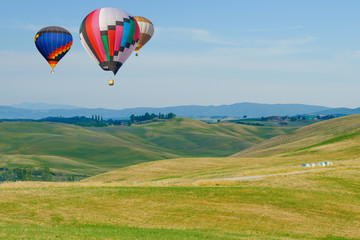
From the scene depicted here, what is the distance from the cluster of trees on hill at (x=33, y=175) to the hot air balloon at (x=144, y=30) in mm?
58200

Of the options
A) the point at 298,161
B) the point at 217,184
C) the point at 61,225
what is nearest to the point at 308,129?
the point at 298,161

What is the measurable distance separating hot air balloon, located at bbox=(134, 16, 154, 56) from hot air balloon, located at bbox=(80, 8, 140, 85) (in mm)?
23378

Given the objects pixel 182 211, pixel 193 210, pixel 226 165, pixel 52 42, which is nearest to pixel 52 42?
pixel 52 42

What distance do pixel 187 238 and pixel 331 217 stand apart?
14.9 m

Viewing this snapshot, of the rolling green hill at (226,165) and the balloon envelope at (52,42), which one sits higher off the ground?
the balloon envelope at (52,42)

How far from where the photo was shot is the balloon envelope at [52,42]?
286 feet

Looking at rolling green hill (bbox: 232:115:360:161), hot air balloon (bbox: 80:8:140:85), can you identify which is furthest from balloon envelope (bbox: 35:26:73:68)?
rolling green hill (bbox: 232:115:360:161)

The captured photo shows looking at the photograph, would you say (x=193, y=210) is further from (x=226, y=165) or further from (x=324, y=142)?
(x=324, y=142)

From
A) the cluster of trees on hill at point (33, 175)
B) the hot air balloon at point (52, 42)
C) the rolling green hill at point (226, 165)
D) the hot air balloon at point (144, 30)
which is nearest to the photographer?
the rolling green hill at point (226, 165)

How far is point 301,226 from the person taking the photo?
1405 inches

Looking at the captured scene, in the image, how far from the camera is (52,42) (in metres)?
87.2

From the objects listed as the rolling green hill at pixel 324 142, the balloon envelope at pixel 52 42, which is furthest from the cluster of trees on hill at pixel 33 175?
the rolling green hill at pixel 324 142

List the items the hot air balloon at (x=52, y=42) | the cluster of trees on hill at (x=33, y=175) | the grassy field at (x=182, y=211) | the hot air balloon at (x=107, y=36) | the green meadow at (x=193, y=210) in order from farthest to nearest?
the cluster of trees on hill at (x=33, y=175)
the hot air balloon at (x=52, y=42)
the hot air balloon at (x=107, y=36)
the green meadow at (x=193, y=210)
the grassy field at (x=182, y=211)

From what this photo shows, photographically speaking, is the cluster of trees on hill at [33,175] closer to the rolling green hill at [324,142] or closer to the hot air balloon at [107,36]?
the rolling green hill at [324,142]
